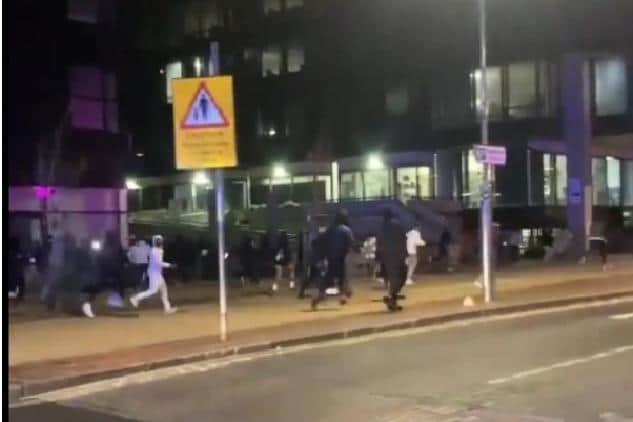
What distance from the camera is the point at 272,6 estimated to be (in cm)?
6544

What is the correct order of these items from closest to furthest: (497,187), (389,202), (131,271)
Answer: (131,271), (389,202), (497,187)

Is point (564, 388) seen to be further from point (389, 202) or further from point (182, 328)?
point (389, 202)

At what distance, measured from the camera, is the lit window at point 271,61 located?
208 feet

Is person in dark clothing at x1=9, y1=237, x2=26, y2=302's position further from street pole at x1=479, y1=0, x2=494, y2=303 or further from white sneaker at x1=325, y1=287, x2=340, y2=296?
street pole at x1=479, y1=0, x2=494, y2=303

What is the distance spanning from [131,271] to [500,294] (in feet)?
27.3

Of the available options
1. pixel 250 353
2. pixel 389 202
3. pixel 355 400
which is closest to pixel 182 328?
pixel 250 353

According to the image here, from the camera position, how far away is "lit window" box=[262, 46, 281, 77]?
63500mm

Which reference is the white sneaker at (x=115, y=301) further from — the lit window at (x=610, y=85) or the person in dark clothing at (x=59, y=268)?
the lit window at (x=610, y=85)

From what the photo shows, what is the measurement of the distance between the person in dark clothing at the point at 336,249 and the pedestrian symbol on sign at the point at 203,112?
17.7 ft

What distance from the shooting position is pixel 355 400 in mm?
10430

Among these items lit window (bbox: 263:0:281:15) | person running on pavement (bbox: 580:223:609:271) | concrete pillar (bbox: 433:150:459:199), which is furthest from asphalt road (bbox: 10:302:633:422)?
lit window (bbox: 263:0:281:15)

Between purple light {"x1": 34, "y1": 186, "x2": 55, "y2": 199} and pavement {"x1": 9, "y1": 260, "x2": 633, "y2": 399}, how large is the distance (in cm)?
1259

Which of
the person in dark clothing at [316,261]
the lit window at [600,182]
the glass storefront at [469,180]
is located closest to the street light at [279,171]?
the glass storefront at [469,180]

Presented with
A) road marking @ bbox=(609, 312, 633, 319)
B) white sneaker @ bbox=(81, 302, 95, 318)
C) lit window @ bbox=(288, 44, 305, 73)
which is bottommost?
road marking @ bbox=(609, 312, 633, 319)
